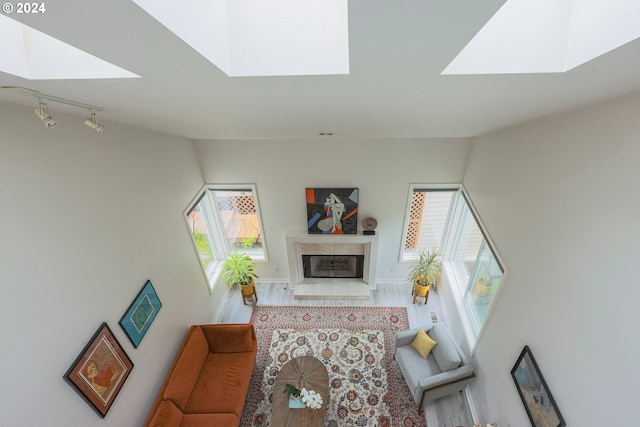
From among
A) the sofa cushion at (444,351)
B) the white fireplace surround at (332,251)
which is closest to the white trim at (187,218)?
the white fireplace surround at (332,251)

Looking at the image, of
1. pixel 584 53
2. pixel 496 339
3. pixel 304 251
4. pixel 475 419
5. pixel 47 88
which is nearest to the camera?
pixel 584 53

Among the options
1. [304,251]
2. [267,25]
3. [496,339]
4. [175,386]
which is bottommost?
[175,386]

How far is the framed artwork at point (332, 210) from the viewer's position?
15.1 feet

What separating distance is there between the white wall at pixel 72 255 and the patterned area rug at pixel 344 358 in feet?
4.61

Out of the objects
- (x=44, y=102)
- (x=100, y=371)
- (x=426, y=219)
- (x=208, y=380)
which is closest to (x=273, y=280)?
(x=208, y=380)

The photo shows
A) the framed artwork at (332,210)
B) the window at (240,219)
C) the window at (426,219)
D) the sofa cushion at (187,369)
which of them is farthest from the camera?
the window at (240,219)

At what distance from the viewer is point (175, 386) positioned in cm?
332

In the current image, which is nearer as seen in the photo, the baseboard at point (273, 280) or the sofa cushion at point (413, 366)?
the sofa cushion at point (413, 366)

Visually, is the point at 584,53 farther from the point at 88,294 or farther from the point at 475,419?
the point at 475,419

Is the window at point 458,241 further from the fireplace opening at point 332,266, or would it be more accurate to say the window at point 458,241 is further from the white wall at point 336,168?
the fireplace opening at point 332,266

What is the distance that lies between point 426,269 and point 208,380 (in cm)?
367

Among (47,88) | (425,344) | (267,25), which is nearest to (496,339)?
(425,344)

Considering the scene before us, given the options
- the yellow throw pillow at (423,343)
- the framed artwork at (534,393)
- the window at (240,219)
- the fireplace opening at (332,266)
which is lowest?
the framed artwork at (534,393)

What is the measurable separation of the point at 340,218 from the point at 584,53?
3821 millimetres
